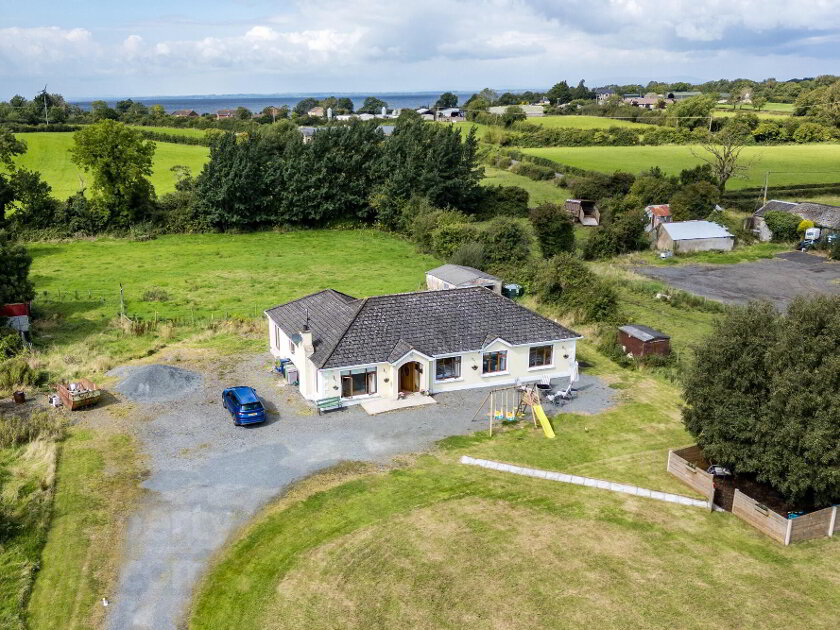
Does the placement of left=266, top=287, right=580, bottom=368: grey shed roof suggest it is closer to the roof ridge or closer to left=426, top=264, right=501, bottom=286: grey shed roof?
the roof ridge

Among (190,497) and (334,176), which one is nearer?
(190,497)

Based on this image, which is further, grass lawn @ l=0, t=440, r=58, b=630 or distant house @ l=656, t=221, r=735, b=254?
distant house @ l=656, t=221, r=735, b=254

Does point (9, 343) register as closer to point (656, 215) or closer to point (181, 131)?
point (656, 215)

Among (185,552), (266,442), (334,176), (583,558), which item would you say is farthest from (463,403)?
(334,176)

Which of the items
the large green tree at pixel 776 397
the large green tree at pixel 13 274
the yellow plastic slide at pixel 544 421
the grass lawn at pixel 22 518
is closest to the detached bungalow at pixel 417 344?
the yellow plastic slide at pixel 544 421

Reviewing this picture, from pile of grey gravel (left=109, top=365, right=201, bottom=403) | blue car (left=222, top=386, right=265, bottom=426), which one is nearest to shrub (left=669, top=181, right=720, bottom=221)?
pile of grey gravel (left=109, top=365, right=201, bottom=403)

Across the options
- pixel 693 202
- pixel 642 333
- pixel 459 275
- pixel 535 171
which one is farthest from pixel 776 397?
pixel 535 171

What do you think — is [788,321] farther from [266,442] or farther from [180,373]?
[180,373]
